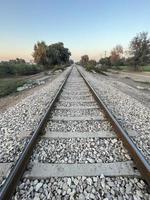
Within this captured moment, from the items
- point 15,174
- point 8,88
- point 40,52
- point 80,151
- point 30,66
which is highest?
point 40,52

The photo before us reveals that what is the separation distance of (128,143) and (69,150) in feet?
3.55

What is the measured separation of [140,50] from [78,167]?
168ft

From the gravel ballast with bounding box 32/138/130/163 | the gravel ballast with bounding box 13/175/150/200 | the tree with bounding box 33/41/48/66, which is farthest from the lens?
the tree with bounding box 33/41/48/66

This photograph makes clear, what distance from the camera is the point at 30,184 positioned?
7.40 ft

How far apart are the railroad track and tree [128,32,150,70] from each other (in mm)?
49126

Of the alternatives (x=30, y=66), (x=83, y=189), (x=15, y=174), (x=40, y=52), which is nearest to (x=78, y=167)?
(x=83, y=189)

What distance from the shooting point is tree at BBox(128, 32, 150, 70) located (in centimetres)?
4738

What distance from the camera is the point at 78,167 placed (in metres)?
2.61

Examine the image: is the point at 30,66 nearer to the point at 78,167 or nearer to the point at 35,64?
the point at 35,64

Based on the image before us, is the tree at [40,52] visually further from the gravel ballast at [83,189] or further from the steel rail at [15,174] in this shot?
the gravel ballast at [83,189]

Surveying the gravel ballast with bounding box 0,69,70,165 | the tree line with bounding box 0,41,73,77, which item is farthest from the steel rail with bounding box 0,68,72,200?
the tree line with bounding box 0,41,73,77

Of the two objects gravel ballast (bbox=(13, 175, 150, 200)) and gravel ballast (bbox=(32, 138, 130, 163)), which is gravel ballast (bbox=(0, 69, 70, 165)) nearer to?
gravel ballast (bbox=(32, 138, 130, 163))

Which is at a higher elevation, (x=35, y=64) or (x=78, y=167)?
(x=78, y=167)

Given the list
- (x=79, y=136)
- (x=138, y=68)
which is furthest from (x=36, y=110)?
(x=138, y=68)
